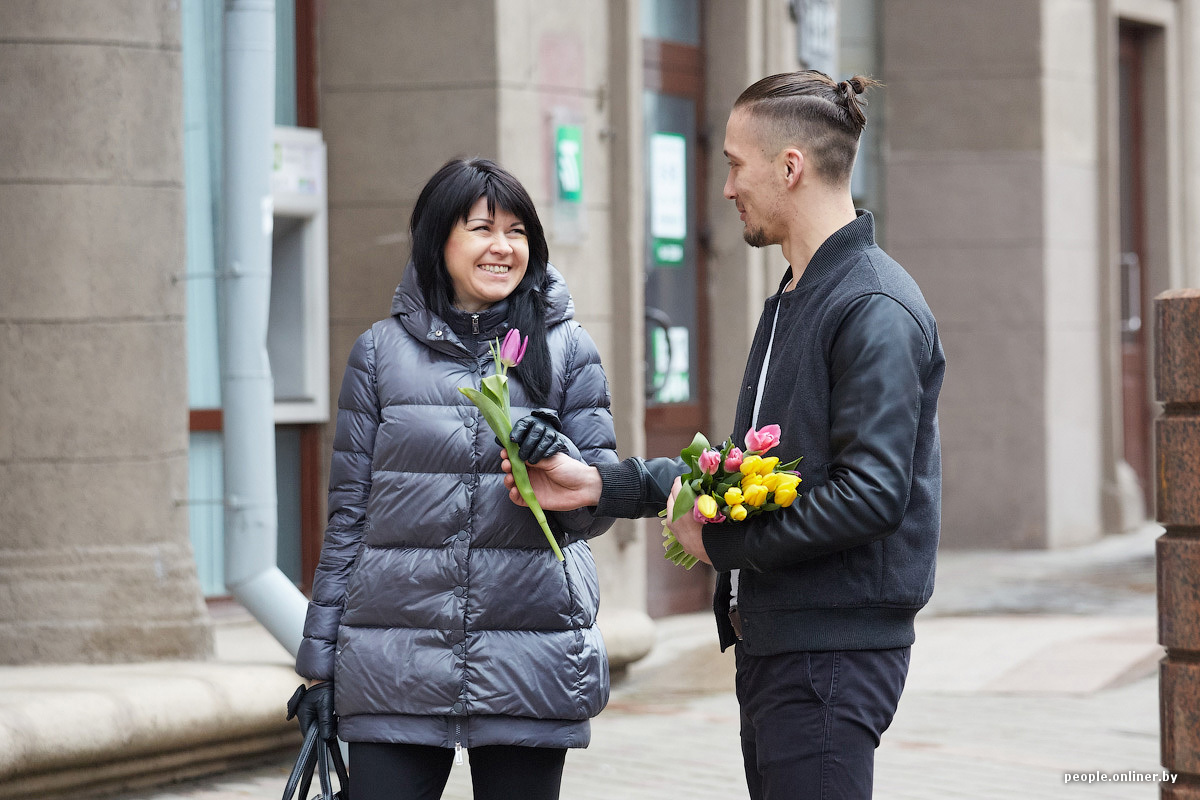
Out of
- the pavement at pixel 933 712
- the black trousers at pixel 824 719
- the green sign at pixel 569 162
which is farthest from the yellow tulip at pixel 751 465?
the green sign at pixel 569 162

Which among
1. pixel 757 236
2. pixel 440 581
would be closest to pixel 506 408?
pixel 440 581

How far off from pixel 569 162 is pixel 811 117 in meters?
5.50

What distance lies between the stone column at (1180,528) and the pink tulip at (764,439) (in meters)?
1.32

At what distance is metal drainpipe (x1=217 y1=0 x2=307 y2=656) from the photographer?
20.6ft

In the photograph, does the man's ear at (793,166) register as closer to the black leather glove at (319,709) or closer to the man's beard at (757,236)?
the man's beard at (757,236)

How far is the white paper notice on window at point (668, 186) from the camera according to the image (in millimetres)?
9602

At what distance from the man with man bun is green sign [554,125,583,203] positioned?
5.35 metres

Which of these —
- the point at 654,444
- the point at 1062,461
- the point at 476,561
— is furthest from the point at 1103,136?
the point at 476,561

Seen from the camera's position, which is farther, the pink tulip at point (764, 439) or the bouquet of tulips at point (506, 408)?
the bouquet of tulips at point (506, 408)

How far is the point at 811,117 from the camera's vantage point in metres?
2.92

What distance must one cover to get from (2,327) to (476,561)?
130 inches

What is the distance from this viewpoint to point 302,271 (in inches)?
316

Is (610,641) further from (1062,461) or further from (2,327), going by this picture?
(1062,461)

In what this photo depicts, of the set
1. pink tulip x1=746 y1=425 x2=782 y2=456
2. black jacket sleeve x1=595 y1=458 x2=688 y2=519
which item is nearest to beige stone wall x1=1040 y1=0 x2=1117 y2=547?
black jacket sleeve x1=595 y1=458 x2=688 y2=519
